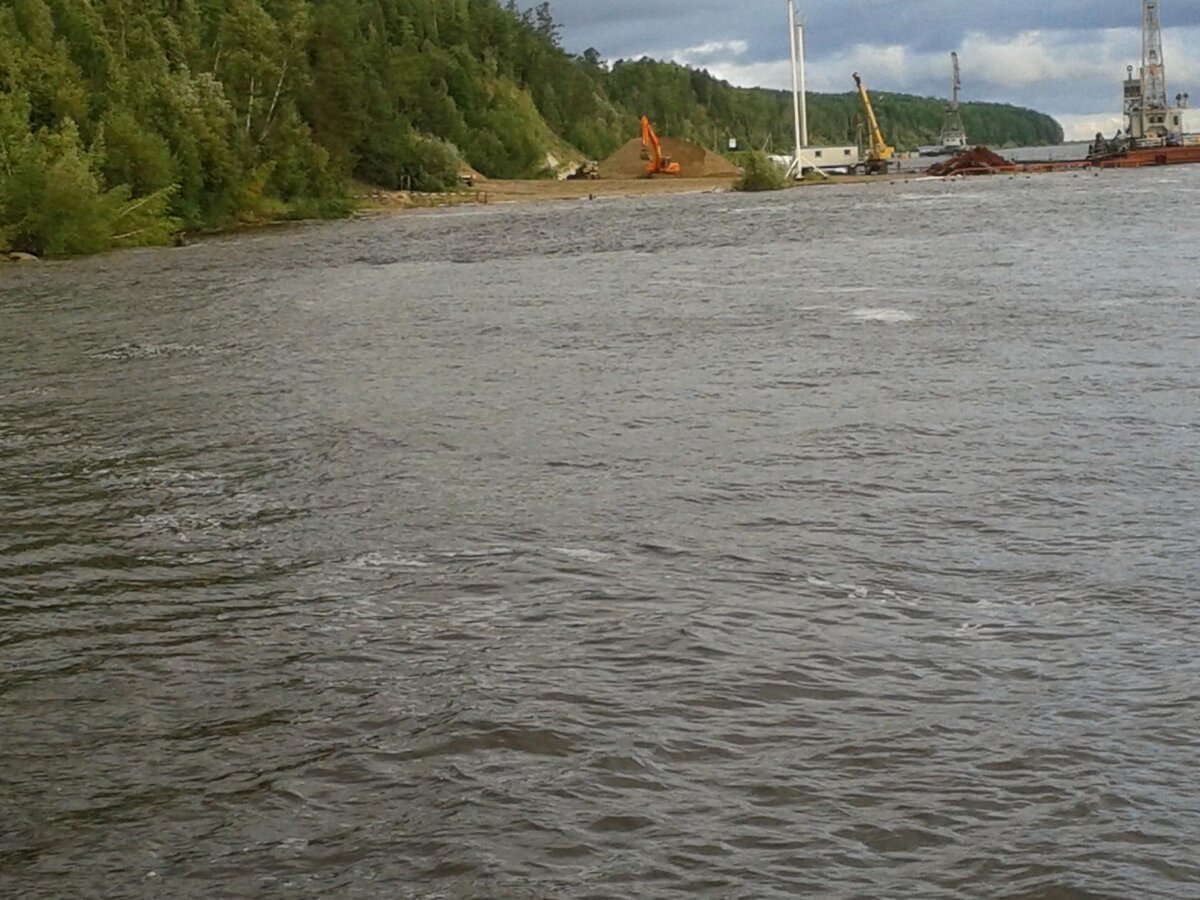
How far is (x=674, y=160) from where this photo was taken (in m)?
146

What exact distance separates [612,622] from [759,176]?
363 feet

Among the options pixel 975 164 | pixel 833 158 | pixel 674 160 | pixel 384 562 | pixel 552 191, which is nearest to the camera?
pixel 384 562

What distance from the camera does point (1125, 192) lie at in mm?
82375

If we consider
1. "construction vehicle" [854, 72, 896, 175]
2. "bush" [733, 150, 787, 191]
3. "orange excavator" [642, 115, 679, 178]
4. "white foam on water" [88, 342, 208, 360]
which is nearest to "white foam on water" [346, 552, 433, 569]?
"white foam on water" [88, 342, 208, 360]

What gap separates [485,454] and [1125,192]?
7253 centimetres

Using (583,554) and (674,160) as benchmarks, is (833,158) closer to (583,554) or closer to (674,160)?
(674,160)

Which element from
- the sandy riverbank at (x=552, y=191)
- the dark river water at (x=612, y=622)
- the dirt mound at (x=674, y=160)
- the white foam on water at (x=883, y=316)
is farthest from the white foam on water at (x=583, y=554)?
the dirt mound at (x=674, y=160)

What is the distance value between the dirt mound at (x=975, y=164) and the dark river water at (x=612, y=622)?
372ft

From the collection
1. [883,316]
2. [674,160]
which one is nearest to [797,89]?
[674,160]

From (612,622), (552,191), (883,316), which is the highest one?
(552,191)

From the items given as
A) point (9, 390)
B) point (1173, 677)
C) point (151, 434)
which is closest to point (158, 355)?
point (9, 390)

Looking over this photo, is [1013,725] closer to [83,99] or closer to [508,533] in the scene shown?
[508,533]

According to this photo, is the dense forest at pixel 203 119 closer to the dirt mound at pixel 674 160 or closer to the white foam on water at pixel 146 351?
the dirt mound at pixel 674 160

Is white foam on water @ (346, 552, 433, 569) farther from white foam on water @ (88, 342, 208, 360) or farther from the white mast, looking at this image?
the white mast
